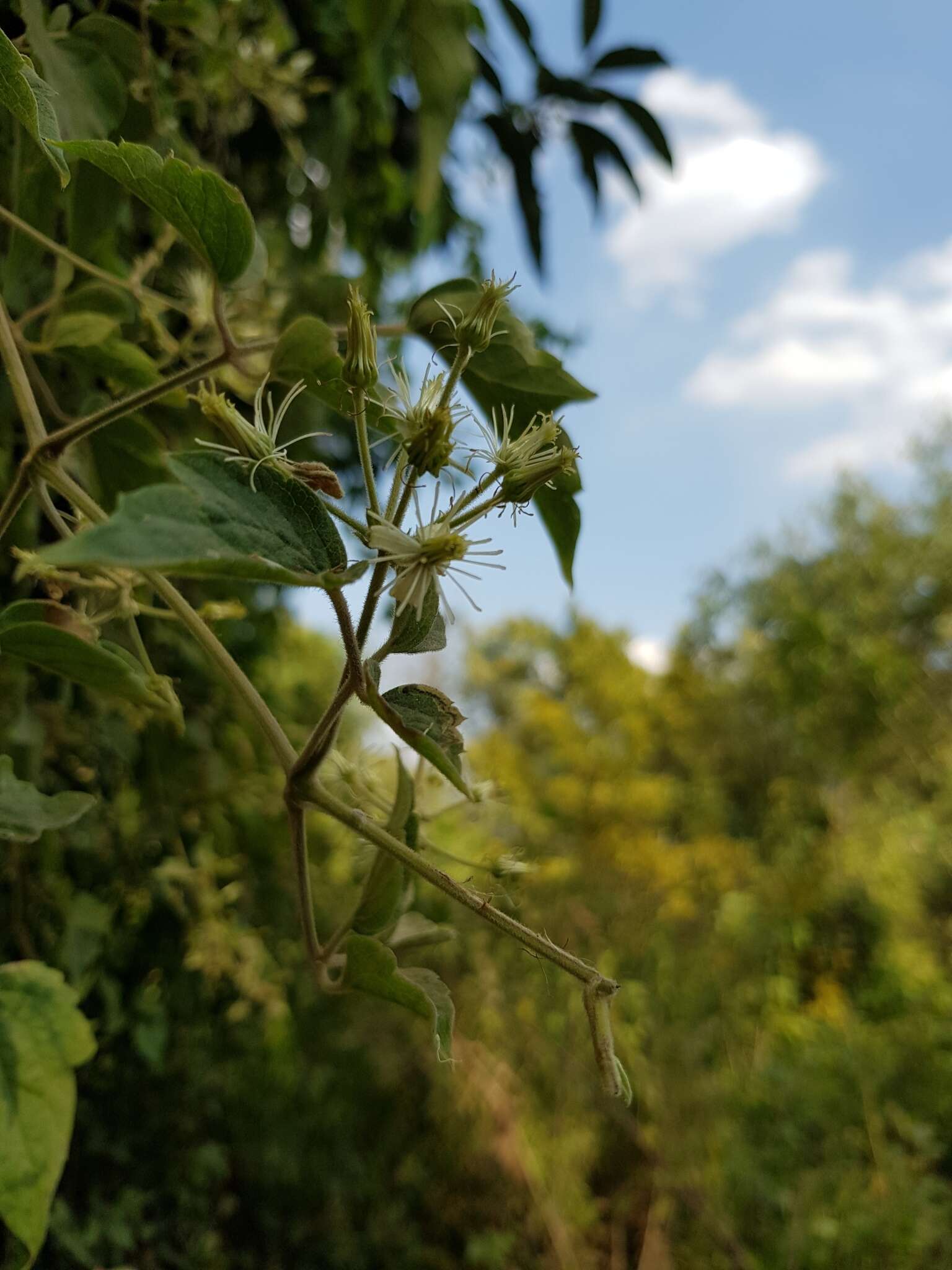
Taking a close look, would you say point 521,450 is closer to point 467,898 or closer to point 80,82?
point 467,898

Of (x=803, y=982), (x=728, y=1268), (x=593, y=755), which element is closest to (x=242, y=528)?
(x=728, y=1268)

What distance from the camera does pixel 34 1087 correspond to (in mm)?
260

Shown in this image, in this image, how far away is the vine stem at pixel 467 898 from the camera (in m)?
0.16

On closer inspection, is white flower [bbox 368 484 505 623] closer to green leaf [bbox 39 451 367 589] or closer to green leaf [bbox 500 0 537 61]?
green leaf [bbox 39 451 367 589]

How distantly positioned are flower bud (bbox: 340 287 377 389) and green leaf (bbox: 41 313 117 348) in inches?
7.4

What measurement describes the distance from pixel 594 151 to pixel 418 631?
0.74 metres

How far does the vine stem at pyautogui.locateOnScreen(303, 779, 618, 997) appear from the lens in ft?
0.53

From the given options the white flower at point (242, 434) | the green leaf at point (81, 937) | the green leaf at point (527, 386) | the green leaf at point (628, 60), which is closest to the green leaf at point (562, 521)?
the green leaf at point (527, 386)

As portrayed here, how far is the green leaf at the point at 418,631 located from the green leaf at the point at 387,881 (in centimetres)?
5

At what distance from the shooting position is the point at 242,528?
0.13 m

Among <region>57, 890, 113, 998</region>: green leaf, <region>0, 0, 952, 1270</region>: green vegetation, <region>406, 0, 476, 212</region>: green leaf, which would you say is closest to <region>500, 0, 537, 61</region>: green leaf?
<region>0, 0, 952, 1270</region>: green vegetation

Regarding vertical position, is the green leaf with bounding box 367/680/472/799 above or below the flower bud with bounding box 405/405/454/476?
below

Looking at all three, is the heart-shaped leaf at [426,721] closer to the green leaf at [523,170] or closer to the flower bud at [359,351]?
the flower bud at [359,351]

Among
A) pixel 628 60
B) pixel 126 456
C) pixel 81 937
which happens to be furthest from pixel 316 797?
pixel 628 60
